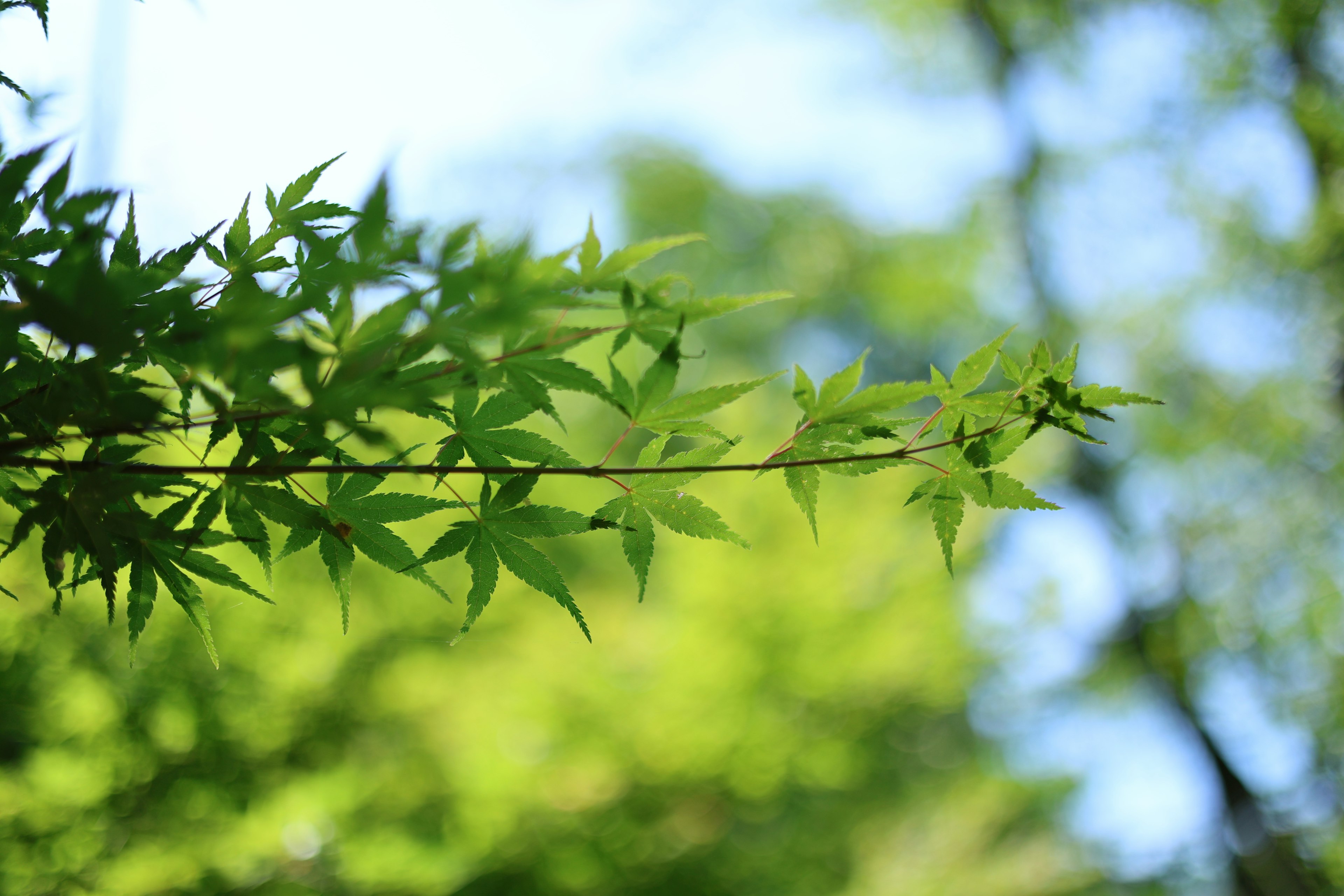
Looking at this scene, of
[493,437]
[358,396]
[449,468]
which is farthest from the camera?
[493,437]

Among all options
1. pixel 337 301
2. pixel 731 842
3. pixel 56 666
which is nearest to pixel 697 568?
pixel 731 842

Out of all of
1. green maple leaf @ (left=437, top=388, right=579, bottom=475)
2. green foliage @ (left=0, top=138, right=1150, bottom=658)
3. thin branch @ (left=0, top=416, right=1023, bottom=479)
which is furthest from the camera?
green maple leaf @ (left=437, top=388, right=579, bottom=475)

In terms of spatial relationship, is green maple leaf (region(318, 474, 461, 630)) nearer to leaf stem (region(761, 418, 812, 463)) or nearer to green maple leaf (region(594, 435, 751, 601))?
green maple leaf (region(594, 435, 751, 601))

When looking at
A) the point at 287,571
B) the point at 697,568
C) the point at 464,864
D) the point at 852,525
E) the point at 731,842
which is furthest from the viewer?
the point at 852,525

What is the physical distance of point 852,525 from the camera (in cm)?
508

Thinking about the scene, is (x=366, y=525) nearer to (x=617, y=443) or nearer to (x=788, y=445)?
(x=617, y=443)

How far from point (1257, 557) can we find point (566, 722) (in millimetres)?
4036

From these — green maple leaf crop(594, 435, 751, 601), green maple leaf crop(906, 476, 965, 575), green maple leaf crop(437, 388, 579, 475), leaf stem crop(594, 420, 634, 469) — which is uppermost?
green maple leaf crop(437, 388, 579, 475)

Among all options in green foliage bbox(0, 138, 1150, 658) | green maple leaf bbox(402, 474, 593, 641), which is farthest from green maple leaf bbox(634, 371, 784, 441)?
green maple leaf bbox(402, 474, 593, 641)

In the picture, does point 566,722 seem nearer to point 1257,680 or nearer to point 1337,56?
point 1257,680

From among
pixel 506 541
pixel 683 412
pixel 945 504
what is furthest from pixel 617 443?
pixel 945 504

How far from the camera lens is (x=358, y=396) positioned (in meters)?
0.50

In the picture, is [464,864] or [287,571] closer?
[464,864]

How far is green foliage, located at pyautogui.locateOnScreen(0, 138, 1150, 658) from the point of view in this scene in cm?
50
